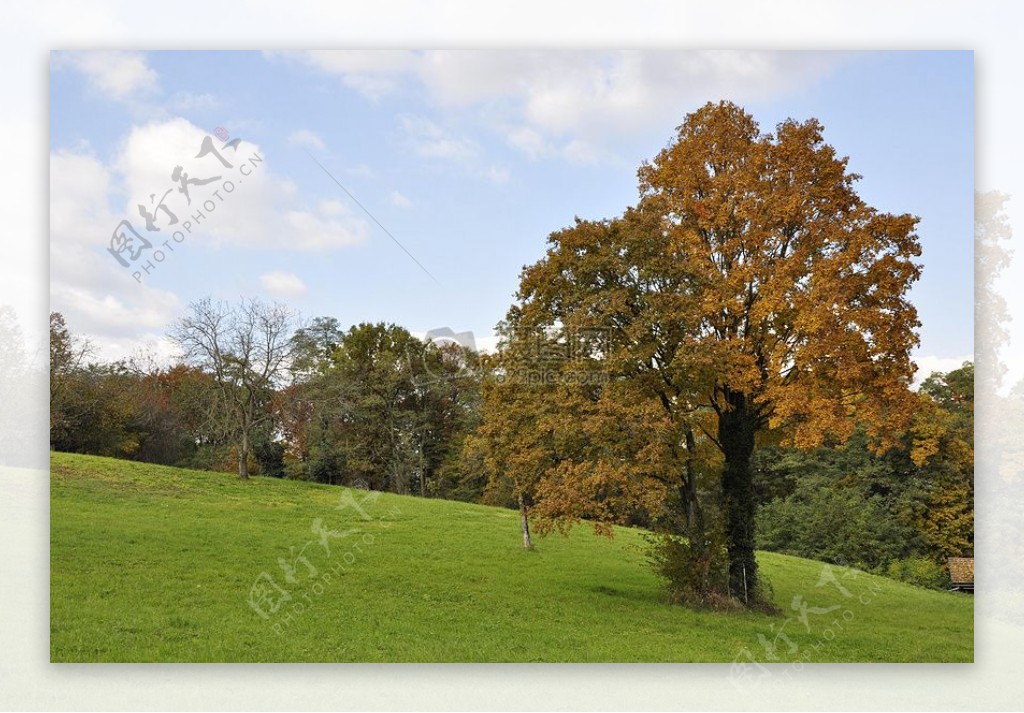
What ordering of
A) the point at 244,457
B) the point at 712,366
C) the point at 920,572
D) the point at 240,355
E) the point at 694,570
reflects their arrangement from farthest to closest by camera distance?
1. the point at 244,457
2. the point at 240,355
3. the point at 920,572
4. the point at 694,570
5. the point at 712,366

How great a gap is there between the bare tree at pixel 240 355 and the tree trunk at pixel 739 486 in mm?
5198

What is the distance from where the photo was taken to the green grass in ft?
19.3

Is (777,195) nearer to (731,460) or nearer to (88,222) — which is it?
(731,460)

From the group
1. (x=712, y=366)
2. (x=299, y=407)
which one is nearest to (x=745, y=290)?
(x=712, y=366)

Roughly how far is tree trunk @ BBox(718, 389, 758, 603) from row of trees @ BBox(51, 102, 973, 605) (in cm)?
2

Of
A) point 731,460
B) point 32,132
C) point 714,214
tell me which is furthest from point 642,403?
point 32,132

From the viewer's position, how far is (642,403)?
6.61 m

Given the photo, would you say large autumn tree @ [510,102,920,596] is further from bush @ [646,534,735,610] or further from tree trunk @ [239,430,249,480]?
tree trunk @ [239,430,249,480]

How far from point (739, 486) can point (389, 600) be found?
3.88 m

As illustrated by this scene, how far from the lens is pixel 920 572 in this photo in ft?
25.2

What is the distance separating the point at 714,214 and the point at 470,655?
4887 mm

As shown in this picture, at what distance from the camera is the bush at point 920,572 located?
7.29 meters

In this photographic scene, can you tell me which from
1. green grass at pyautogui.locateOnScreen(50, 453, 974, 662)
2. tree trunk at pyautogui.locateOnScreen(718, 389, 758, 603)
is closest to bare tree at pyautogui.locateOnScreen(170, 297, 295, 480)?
green grass at pyautogui.locateOnScreen(50, 453, 974, 662)

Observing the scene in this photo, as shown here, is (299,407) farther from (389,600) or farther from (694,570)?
(694,570)
